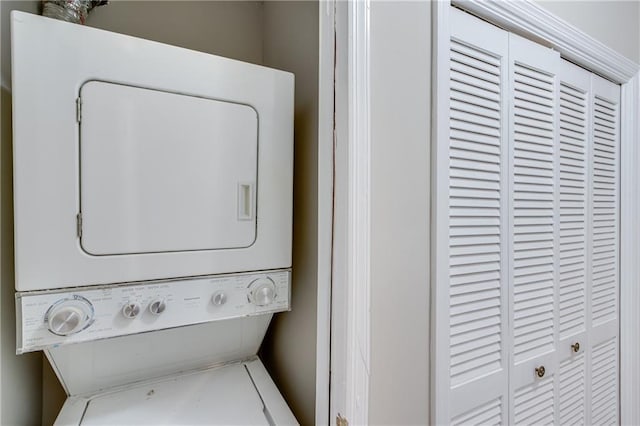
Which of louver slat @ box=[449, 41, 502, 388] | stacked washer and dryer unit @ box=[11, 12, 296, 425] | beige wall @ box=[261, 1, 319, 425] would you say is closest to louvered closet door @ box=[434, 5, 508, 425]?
louver slat @ box=[449, 41, 502, 388]

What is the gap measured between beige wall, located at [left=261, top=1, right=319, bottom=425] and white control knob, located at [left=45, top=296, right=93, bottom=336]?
0.65m

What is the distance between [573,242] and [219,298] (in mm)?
1612

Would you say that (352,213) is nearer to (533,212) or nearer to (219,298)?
(219,298)

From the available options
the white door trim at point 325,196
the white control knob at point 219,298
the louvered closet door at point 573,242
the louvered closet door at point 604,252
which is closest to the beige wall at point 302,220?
the white door trim at point 325,196

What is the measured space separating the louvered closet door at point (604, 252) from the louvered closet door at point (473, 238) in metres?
0.81

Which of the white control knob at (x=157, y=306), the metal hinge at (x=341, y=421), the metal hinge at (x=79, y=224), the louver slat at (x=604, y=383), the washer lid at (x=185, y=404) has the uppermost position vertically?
the metal hinge at (x=79, y=224)

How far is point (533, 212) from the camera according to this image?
1.33 meters

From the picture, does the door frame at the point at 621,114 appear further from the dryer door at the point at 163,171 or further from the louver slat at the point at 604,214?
the dryer door at the point at 163,171

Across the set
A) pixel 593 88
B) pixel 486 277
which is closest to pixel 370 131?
pixel 486 277

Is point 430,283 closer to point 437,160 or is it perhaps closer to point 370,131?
point 437,160

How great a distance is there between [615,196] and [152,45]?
2.32 m

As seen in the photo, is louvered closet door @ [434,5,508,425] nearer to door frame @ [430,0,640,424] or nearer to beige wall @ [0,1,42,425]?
door frame @ [430,0,640,424]

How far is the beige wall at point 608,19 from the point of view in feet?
4.68

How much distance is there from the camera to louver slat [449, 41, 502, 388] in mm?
1090
